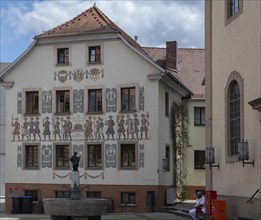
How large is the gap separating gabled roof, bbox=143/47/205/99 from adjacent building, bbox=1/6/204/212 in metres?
4.46

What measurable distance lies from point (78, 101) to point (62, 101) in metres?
1.11

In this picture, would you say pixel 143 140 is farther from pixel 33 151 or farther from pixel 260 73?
pixel 260 73

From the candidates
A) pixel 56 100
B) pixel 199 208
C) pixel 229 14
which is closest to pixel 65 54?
pixel 56 100

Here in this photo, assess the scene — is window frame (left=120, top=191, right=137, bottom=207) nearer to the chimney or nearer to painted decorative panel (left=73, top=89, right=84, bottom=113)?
painted decorative panel (left=73, top=89, right=84, bottom=113)

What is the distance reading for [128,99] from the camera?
34531 millimetres

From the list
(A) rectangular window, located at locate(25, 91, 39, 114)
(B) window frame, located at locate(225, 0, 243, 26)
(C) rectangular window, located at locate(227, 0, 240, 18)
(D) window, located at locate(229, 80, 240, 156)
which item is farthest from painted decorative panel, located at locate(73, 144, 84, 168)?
(C) rectangular window, located at locate(227, 0, 240, 18)

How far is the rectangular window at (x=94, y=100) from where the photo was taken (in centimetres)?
3512

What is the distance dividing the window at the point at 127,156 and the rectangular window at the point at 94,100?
2.63 m

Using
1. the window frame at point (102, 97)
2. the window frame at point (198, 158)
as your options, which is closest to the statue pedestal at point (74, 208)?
the window frame at point (102, 97)

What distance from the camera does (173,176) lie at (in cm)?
3741

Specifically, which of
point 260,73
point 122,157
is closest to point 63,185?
point 122,157

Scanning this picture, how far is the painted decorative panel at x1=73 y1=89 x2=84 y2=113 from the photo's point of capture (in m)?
35.3

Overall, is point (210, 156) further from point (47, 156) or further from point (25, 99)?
point (25, 99)

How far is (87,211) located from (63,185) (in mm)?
14296
